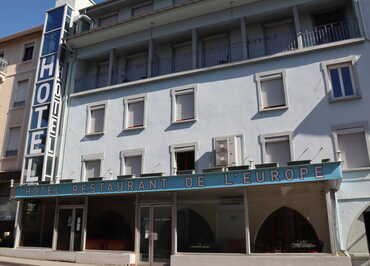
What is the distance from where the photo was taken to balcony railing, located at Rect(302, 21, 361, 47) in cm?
1398

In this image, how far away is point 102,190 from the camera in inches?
536

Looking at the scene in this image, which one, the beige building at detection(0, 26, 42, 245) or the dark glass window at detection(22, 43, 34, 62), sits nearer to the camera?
the beige building at detection(0, 26, 42, 245)

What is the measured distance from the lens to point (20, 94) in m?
20.3

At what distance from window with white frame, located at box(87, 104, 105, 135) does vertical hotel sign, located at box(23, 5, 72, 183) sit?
6.05 feet

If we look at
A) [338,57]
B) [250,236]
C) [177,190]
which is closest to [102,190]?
[177,190]

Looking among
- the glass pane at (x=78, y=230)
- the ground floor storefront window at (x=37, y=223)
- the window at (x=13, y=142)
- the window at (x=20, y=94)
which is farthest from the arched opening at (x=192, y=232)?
the window at (x=20, y=94)

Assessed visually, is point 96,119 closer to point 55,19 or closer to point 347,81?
point 55,19

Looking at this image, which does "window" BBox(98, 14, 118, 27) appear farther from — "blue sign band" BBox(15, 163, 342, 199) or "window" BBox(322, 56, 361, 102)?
"window" BBox(322, 56, 361, 102)

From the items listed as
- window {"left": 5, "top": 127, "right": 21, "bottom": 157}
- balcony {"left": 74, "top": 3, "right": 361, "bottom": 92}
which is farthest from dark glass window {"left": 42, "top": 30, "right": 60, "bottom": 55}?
window {"left": 5, "top": 127, "right": 21, "bottom": 157}

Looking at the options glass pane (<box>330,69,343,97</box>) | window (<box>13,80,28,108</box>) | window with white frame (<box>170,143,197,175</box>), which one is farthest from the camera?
window (<box>13,80,28,108</box>)

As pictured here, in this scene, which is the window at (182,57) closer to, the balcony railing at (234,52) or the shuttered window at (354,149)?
the balcony railing at (234,52)

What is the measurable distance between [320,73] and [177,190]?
7267 mm

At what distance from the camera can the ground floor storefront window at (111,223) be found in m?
13.8

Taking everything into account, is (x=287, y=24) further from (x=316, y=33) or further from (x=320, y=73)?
(x=320, y=73)
